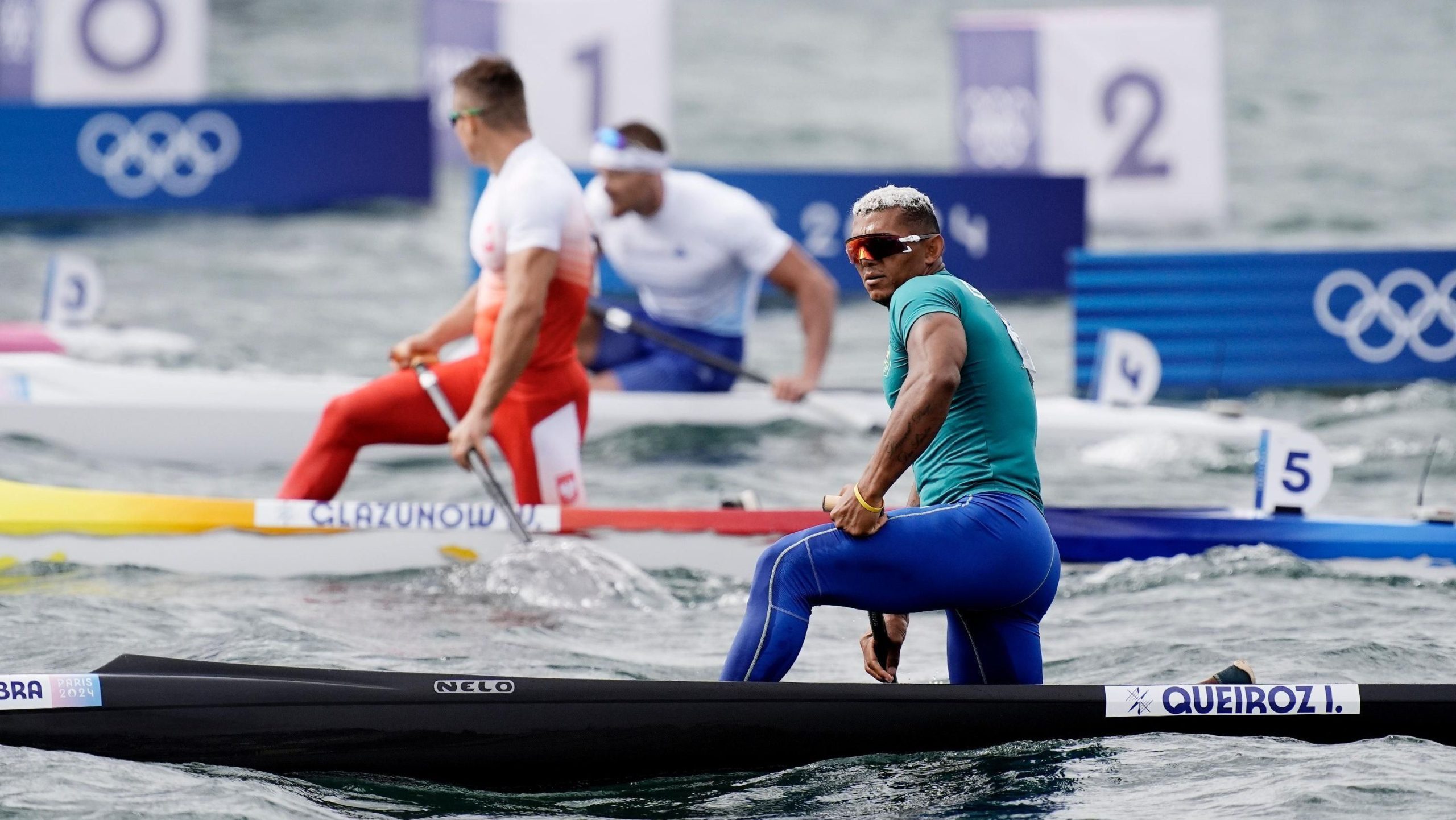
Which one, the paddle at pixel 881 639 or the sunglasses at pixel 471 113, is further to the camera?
the sunglasses at pixel 471 113

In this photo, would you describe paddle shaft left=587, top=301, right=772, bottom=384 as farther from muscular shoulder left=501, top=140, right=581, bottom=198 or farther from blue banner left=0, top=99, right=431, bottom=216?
blue banner left=0, top=99, right=431, bottom=216

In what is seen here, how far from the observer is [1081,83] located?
13336 millimetres

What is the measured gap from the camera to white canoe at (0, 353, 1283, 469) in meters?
7.90

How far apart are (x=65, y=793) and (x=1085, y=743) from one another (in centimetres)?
212

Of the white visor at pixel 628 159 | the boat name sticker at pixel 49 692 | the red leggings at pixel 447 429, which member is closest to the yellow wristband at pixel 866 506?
the boat name sticker at pixel 49 692

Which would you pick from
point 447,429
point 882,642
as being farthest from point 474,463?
point 882,642

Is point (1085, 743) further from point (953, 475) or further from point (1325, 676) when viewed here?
point (1325, 676)

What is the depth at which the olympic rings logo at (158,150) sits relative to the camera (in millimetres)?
12602

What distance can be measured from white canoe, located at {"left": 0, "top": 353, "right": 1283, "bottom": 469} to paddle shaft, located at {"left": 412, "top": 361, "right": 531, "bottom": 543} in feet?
7.65

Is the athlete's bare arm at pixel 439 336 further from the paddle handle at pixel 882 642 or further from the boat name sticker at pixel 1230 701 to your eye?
the boat name sticker at pixel 1230 701

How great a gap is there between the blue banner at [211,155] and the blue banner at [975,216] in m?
2.89

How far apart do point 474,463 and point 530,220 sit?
31.3 inches

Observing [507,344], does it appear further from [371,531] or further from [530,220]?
[371,531]

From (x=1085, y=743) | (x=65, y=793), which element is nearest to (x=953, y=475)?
(x=1085, y=743)
